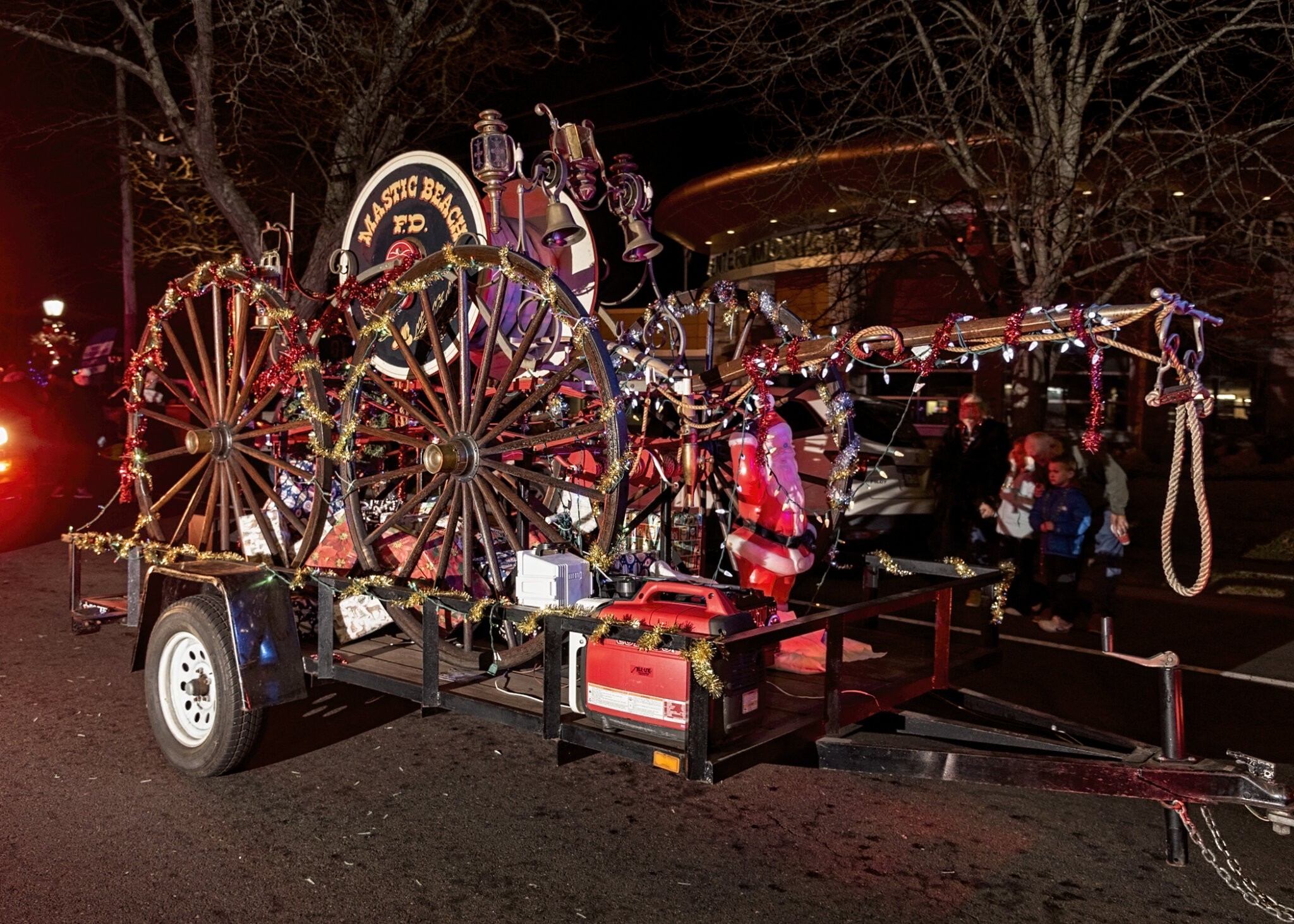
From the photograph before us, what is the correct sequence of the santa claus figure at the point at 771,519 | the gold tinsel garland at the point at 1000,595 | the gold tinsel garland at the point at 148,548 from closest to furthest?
the gold tinsel garland at the point at 1000,595 → the santa claus figure at the point at 771,519 → the gold tinsel garland at the point at 148,548

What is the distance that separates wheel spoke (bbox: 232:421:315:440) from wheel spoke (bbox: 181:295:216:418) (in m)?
→ 0.28

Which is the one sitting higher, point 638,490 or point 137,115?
point 137,115

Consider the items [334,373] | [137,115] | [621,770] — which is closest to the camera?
[621,770]

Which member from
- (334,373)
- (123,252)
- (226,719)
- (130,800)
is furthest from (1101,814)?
(123,252)

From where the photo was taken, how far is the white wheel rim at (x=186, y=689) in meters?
5.46

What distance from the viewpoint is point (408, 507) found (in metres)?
5.68

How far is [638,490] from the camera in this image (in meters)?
6.72

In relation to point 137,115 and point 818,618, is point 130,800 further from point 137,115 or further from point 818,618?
point 137,115

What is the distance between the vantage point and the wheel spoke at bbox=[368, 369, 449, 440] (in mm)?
5648

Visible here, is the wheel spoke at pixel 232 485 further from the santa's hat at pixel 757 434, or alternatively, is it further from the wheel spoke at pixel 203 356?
the santa's hat at pixel 757 434

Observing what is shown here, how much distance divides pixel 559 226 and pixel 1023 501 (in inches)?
212

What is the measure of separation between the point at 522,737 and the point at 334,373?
266cm

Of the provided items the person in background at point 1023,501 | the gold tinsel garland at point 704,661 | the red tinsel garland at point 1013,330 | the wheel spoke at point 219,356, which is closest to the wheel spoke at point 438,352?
the wheel spoke at point 219,356

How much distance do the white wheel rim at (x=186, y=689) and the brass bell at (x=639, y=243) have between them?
317 centimetres
